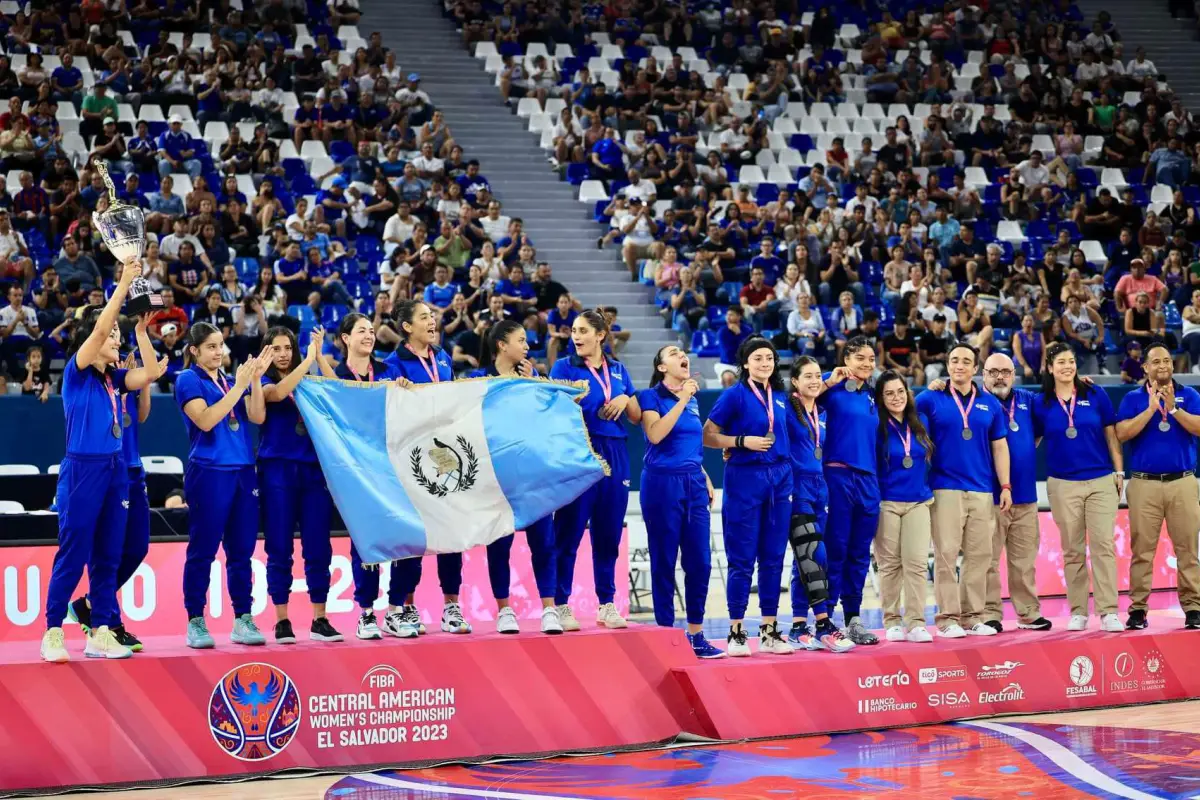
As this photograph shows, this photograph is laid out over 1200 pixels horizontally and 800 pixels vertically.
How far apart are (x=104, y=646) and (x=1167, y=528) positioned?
6.79m

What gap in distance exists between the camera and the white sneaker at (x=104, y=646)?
7.27m

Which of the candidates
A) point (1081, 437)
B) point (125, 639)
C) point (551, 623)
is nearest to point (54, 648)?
point (125, 639)

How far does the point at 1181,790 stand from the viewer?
6.96m

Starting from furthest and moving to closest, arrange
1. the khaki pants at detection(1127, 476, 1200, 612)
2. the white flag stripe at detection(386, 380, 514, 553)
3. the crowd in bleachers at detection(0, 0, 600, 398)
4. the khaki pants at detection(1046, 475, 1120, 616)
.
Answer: the crowd in bleachers at detection(0, 0, 600, 398) → the khaki pants at detection(1127, 476, 1200, 612) → the khaki pants at detection(1046, 475, 1120, 616) → the white flag stripe at detection(386, 380, 514, 553)

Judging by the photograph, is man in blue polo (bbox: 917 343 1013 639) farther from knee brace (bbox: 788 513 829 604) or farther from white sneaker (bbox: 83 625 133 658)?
white sneaker (bbox: 83 625 133 658)

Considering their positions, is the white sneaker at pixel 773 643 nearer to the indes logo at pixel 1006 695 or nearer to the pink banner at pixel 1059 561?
the indes logo at pixel 1006 695

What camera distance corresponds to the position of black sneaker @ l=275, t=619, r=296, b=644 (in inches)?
310

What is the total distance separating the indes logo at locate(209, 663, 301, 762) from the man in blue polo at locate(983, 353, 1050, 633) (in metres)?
4.70

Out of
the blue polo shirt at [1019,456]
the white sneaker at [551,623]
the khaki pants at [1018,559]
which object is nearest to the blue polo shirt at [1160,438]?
the blue polo shirt at [1019,456]

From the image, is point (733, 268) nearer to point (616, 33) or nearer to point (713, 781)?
point (616, 33)

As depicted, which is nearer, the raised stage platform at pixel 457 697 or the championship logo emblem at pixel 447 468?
the raised stage platform at pixel 457 697

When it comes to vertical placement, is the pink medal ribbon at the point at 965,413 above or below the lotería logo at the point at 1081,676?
above

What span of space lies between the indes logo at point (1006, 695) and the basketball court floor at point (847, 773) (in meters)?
0.32

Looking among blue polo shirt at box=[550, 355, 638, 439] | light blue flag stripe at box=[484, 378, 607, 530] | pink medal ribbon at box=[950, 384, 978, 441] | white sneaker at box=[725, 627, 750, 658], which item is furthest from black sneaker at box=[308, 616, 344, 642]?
pink medal ribbon at box=[950, 384, 978, 441]
